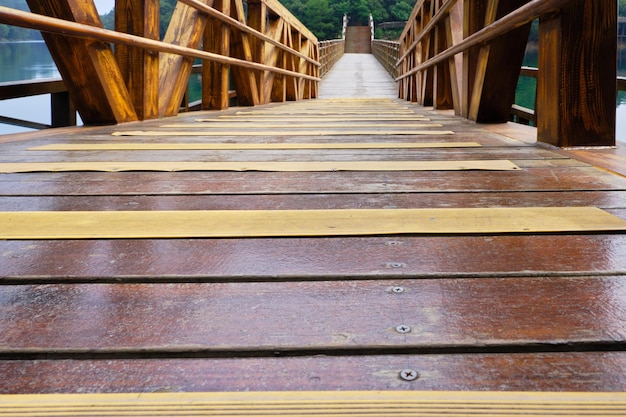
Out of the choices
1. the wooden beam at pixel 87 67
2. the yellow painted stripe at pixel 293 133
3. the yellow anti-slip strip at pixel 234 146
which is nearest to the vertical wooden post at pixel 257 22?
the wooden beam at pixel 87 67

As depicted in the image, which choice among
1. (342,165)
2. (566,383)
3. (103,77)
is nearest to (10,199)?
(342,165)

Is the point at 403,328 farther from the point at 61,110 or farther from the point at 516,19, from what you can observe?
the point at 61,110

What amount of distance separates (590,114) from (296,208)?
1.11 meters

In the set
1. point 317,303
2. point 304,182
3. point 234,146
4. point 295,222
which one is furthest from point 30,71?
point 317,303

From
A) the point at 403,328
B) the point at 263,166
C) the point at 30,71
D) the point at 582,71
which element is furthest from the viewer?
the point at 30,71

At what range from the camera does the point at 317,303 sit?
0.65 m

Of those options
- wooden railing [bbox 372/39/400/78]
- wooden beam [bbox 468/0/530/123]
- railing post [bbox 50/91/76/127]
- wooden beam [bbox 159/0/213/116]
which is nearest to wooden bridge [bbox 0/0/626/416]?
wooden beam [bbox 468/0/530/123]

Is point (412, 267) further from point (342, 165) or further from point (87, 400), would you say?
point (342, 165)

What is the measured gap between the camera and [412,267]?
0.76 meters

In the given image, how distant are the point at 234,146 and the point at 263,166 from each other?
478mm

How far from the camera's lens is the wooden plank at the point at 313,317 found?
54 cm

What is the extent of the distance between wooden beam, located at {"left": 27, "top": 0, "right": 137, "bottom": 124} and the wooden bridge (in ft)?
1.81

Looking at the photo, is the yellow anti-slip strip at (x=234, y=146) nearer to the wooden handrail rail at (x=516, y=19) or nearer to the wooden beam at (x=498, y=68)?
the wooden handrail rail at (x=516, y=19)

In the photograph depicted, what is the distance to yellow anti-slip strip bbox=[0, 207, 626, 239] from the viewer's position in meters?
0.92
